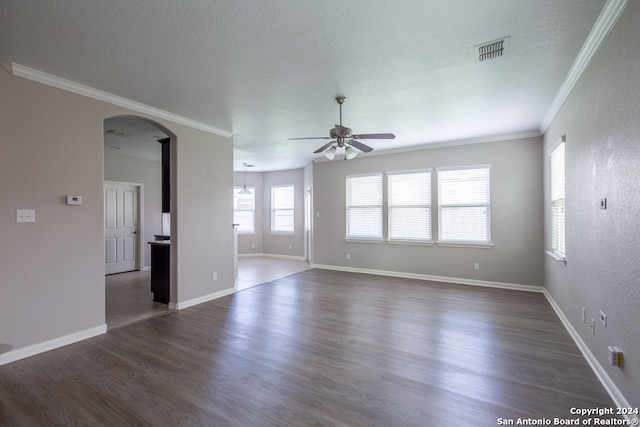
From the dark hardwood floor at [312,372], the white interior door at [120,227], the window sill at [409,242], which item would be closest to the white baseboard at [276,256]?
the white interior door at [120,227]

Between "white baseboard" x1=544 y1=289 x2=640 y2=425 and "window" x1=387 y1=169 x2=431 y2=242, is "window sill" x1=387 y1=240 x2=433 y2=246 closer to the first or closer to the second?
"window" x1=387 y1=169 x2=431 y2=242

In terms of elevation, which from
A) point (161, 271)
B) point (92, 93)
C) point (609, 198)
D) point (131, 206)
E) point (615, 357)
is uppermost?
point (92, 93)

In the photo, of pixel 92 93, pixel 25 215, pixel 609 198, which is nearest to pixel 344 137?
pixel 609 198

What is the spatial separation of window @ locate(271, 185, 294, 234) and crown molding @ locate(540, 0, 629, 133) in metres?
6.70

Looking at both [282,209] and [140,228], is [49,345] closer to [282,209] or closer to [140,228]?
[140,228]

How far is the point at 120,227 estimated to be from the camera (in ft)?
22.0

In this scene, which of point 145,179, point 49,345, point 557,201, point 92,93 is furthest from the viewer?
point 145,179

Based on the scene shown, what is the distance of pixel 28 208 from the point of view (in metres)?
2.79

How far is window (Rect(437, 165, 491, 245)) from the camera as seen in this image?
5344 millimetres

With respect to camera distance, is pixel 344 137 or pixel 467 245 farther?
pixel 467 245

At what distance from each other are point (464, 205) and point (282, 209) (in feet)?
17.4

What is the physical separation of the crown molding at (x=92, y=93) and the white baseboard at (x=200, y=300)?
255cm

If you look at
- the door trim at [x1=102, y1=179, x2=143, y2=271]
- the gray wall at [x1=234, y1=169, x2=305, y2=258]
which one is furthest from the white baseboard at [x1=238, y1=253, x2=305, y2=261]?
the door trim at [x1=102, y1=179, x2=143, y2=271]
